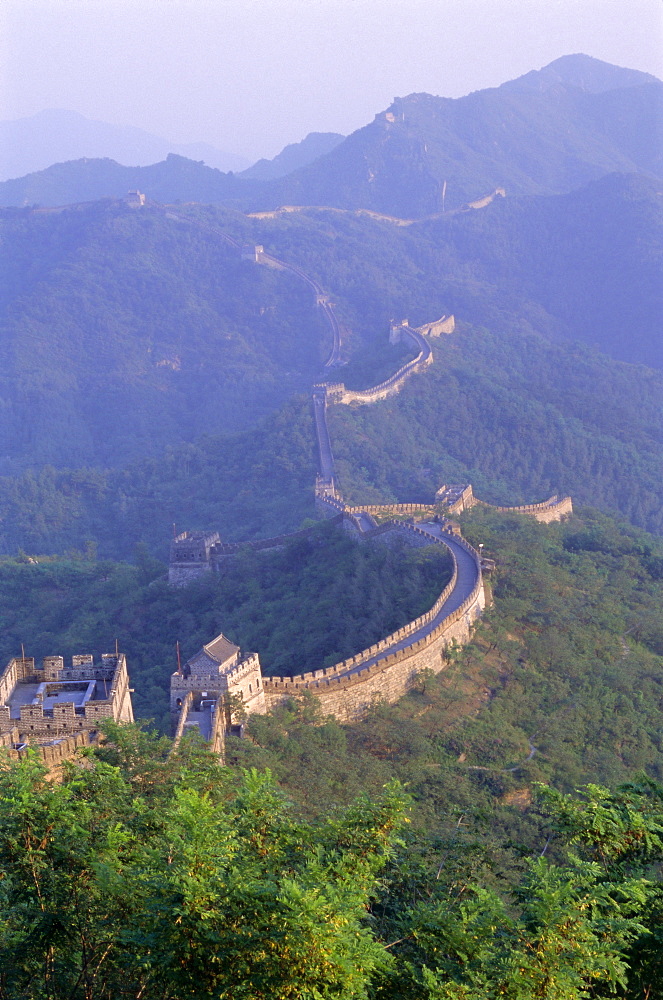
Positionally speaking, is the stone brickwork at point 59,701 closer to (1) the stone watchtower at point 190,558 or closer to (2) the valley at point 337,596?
(2) the valley at point 337,596

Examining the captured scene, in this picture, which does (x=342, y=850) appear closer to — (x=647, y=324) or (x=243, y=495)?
(x=243, y=495)

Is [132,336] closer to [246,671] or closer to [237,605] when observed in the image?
[237,605]

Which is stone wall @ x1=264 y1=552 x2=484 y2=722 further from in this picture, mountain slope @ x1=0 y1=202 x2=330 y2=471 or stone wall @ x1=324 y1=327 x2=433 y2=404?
mountain slope @ x1=0 y1=202 x2=330 y2=471

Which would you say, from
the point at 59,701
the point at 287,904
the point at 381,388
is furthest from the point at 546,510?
the point at 287,904

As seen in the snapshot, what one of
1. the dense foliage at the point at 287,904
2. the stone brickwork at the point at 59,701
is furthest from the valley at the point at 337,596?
the stone brickwork at the point at 59,701

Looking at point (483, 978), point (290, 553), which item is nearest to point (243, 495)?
point (290, 553)

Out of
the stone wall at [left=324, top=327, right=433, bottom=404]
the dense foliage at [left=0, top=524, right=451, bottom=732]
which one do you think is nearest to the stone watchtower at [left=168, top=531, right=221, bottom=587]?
the dense foliage at [left=0, top=524, right=451, bottom=732]
